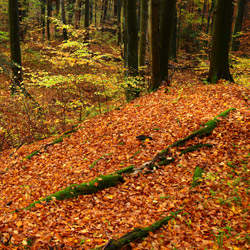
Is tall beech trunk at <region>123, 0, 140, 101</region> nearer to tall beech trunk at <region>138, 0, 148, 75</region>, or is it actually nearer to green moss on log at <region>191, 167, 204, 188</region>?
tall beech trunk at <region>138, 0, 148, 75</region>

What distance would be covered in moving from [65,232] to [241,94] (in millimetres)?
7614

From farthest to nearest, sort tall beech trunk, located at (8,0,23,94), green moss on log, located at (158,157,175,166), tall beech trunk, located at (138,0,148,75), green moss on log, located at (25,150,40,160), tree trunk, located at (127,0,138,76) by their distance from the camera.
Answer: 1. tall beech trunk, located at (138,0,148,75)
2. tall beech trunk, located at (8,0,23,94)
3. tree trunk, located at (127,0,138,76)
4. green moss on log, located at (25,150,40,160)
5. green moss on log, located at (158,157,175,166)

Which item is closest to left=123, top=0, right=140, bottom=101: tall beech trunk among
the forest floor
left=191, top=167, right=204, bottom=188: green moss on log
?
the forest floor

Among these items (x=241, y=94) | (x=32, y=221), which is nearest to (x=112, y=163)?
(x=32, y=221)

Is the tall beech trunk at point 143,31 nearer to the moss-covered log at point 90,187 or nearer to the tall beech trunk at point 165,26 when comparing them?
the tall beech trunk at point 165,26

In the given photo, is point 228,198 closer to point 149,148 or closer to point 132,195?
point 132,195

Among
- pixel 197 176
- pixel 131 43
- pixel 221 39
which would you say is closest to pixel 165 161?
pixel 197 176

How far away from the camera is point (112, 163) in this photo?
671 centimetres

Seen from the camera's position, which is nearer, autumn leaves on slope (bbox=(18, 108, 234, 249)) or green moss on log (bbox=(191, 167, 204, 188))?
→ autumn leaves on slope (bbox=(18, 108, 234, 249))

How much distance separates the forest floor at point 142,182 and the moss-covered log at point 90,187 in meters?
0.13

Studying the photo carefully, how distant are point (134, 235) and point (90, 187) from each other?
199cm

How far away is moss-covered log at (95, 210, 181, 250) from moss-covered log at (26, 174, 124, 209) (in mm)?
1762

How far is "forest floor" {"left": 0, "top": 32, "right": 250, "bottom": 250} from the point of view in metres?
4.00

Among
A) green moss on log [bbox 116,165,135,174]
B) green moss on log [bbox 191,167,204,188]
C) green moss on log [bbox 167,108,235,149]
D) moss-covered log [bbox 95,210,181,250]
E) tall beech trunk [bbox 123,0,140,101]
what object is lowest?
green moss on log [bbox 116,165,135,174]
